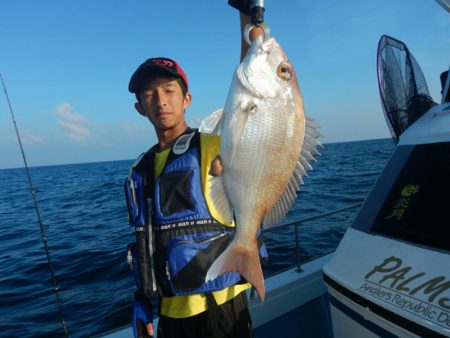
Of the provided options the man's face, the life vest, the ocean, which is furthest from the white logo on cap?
the ocean

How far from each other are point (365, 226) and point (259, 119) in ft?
4.62

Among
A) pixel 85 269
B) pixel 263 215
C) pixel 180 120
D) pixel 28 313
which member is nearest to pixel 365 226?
pixel 263 215

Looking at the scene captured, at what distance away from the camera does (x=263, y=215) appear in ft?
5.44

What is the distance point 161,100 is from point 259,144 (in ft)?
3.01

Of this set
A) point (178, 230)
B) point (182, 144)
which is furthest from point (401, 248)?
point (182, 144)

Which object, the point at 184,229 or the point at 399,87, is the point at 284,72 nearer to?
the point at 184,229

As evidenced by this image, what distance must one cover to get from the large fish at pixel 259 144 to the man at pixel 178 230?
1.21 feet

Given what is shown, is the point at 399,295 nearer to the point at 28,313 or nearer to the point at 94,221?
the point at 28,313

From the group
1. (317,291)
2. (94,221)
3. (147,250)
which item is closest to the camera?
(147,250)

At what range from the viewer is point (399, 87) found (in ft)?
11.7

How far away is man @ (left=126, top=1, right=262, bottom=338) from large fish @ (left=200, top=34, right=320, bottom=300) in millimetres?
368

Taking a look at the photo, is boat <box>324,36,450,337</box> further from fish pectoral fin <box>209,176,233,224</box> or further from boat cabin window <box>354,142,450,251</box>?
fish pectoral fin <box>209,176,233,224</box>

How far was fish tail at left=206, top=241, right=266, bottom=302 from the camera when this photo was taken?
64.9 inches

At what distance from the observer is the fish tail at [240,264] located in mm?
1648
